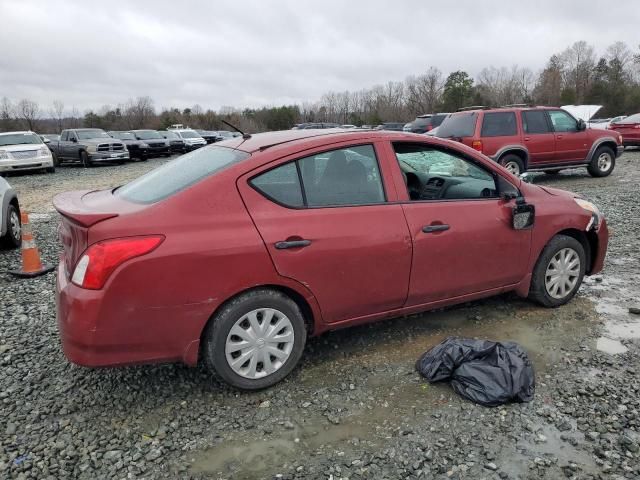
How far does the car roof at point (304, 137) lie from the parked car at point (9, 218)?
441cm

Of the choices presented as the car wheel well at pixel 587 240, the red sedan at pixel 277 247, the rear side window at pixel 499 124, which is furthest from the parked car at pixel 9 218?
the rear side window at pixel 499 124

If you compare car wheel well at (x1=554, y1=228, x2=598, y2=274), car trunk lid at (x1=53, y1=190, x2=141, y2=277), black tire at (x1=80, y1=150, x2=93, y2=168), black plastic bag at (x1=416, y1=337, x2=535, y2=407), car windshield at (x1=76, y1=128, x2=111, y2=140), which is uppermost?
car trunk lid at (x1=53, y1=190, x2=141, y2=277)

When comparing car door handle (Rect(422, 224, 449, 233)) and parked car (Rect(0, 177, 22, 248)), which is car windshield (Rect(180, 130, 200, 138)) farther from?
car door handle (Rect(422, 224, 449, 233))

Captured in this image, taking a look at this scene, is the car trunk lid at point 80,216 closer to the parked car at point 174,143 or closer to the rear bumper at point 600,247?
the rear bumper at point 600,247

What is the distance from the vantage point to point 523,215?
4.06 meters

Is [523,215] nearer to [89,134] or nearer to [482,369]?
[482,369]

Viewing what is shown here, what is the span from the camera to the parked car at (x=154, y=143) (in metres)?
26.1

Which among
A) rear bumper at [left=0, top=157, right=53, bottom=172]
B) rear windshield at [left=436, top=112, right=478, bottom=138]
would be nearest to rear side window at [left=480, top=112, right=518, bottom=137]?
rear windshield at [left=436, top=112, right=478, bottom=138]

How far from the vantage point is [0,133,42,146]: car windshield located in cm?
1781

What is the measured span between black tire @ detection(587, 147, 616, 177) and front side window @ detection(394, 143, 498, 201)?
10032mm

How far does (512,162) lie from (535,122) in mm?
1133

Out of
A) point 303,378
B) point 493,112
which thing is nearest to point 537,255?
point 303,378

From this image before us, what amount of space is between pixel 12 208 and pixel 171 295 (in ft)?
18.1

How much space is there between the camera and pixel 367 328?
4.21 meters
